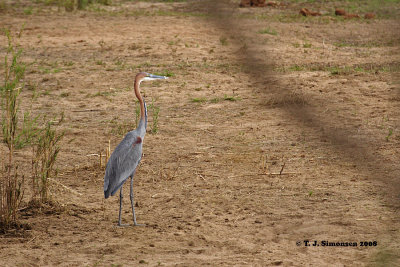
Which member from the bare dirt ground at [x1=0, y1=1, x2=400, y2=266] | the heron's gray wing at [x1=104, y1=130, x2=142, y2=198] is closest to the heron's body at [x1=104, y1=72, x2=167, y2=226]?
the heron's gray wing at [x1=104, y1=130, x2=142, y2=198]

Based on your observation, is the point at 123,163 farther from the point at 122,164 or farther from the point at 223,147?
the point at 223,147

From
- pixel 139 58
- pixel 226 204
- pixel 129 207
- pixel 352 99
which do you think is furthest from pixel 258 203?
pixel 139 58

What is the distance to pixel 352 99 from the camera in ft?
28.1

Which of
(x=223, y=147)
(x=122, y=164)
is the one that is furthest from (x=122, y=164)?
(x=223, y=147)

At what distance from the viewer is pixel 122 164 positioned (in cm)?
479

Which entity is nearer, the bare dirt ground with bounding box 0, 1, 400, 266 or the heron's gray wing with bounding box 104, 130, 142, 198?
the bare dirt ground with bounding box 0, 1, 400, 266

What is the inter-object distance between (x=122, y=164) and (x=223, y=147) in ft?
7.14

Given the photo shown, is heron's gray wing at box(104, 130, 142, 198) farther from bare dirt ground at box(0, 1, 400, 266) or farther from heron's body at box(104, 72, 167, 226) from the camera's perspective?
bare dirt ground at box(0, 1, 400, 266)

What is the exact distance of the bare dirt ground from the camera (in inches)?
60.3

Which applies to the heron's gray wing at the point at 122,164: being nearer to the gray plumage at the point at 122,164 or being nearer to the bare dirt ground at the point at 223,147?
the gray plumage at the point at 122,164

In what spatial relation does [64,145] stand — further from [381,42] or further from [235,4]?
[381,42]

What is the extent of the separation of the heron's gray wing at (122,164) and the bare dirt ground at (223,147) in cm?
30

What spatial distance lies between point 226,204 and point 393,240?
1417mm

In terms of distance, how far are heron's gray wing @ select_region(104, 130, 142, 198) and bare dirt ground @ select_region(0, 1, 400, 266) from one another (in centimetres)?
30
